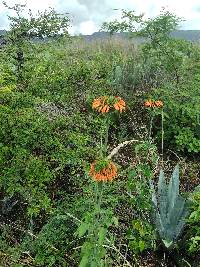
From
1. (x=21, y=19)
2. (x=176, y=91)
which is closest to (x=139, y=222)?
(x=176, y=91)

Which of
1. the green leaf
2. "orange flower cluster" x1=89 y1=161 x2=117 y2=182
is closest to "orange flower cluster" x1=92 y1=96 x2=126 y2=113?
"orange flower cluster" x1=89 y1=161 x2=117 y2=182

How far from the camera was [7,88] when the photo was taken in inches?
151

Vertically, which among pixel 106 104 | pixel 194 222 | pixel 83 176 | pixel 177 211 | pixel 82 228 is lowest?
pixel 194 222

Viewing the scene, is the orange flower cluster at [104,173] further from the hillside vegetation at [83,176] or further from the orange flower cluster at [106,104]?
the orange flower cluster at [106,104]

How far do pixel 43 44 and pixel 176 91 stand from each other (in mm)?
1849

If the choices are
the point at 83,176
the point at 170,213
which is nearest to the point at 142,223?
the point at 170,213

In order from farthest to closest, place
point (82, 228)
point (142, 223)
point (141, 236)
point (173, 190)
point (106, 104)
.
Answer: point (173, 190) < point (142, 223) < point (141, 236) < point (106, 104) < point (82, 228)

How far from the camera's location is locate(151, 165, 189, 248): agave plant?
12.5 feet

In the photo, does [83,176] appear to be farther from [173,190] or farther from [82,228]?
[82,228]

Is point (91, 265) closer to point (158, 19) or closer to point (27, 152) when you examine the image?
point (27, 152)

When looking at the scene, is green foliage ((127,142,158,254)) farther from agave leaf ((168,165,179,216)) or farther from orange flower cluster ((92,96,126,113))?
orange flower cluster ((92,96,126,113))

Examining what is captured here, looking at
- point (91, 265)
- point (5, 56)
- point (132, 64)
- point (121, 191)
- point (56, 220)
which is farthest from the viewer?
point (132, 64)

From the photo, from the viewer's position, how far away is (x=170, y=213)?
12.8ft

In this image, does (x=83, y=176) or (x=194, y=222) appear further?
(x=83, y=176)
